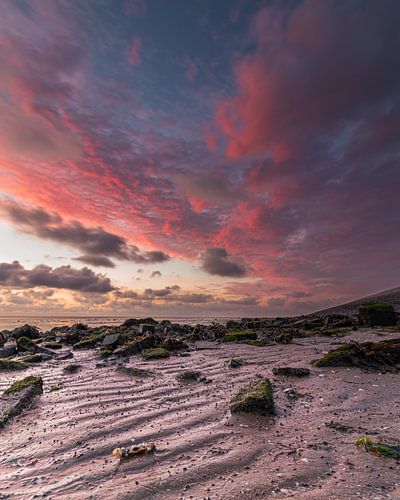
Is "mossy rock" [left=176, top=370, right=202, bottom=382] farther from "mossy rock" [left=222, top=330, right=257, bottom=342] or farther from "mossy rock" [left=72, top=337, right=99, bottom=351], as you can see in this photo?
"mossy rock" [left=72, top=337, right=99, bottom=351]

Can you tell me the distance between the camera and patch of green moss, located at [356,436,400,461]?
4473 millimetres

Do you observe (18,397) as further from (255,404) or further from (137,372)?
(255,404)

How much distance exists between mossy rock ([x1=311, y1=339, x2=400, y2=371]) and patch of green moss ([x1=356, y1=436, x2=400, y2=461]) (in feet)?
19.7

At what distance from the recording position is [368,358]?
34.8ft

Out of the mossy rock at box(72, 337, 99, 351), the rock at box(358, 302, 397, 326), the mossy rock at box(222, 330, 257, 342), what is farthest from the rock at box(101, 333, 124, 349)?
the rock at box(358, 302, 397, 326)

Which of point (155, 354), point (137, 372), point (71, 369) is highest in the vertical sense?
point (155, 354)

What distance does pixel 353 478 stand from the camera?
13.0 feet

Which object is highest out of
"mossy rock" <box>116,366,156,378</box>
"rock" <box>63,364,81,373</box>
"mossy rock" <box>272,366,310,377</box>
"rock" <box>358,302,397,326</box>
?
"rock" <box>358,302,397,326</box>

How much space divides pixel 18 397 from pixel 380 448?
8.05 m

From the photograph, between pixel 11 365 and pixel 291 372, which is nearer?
pixel 291 372

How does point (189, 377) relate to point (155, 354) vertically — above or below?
below

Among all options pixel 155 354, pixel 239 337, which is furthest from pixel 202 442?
pixel 239 337

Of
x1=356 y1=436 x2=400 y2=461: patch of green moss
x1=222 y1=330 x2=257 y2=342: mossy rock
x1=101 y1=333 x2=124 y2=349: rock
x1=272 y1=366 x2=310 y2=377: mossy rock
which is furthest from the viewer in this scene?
x1=222 y1=330 x2=257 y2=342: mossy rock

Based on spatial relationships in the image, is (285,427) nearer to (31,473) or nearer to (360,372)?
(31,473)
